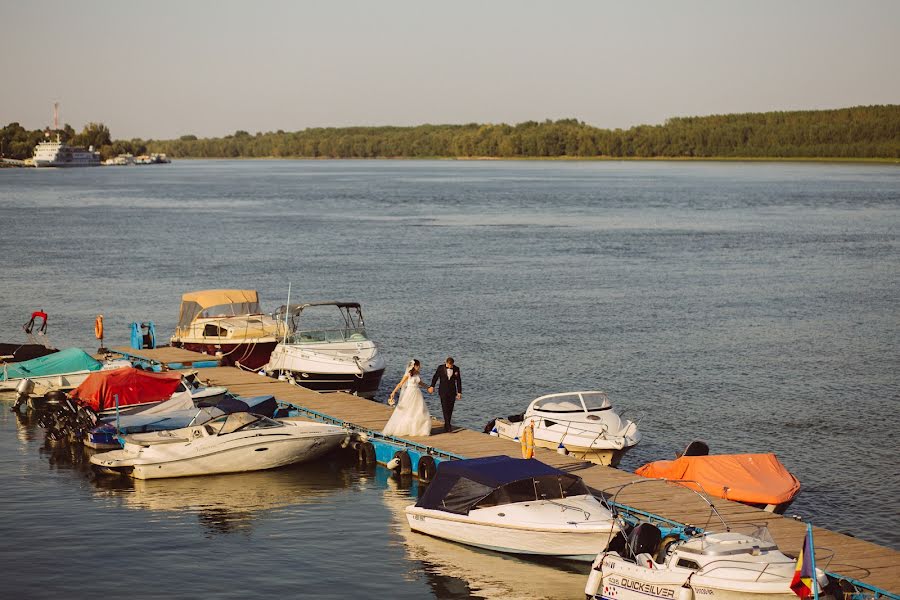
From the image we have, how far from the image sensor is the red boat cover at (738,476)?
23578mm

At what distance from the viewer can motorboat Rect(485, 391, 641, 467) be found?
89.4ft

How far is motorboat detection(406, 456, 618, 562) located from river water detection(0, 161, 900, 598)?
0.45 metres

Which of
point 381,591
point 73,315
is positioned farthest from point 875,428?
point 73,315

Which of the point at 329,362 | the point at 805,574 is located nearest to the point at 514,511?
the point at 805,574

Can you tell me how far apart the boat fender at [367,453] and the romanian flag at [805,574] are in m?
13.4

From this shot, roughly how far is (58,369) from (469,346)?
670 inches

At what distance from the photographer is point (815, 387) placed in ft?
129

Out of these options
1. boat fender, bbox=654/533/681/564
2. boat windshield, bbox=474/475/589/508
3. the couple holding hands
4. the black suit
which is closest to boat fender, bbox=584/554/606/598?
boat fender, bbox=654/533/681/564

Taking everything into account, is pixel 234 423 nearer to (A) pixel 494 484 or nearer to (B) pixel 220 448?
(B) pixel 220 448

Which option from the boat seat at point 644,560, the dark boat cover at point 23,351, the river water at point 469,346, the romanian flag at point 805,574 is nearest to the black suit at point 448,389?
the river water at point 469,346

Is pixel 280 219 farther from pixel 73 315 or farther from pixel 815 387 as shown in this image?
pixel 815 387

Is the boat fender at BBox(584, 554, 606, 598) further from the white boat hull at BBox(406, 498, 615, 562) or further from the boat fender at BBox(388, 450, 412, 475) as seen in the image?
the boat fender at BBox(388, 450, 412, 475)

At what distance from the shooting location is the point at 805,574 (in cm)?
1700

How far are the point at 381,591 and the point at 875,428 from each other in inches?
766
